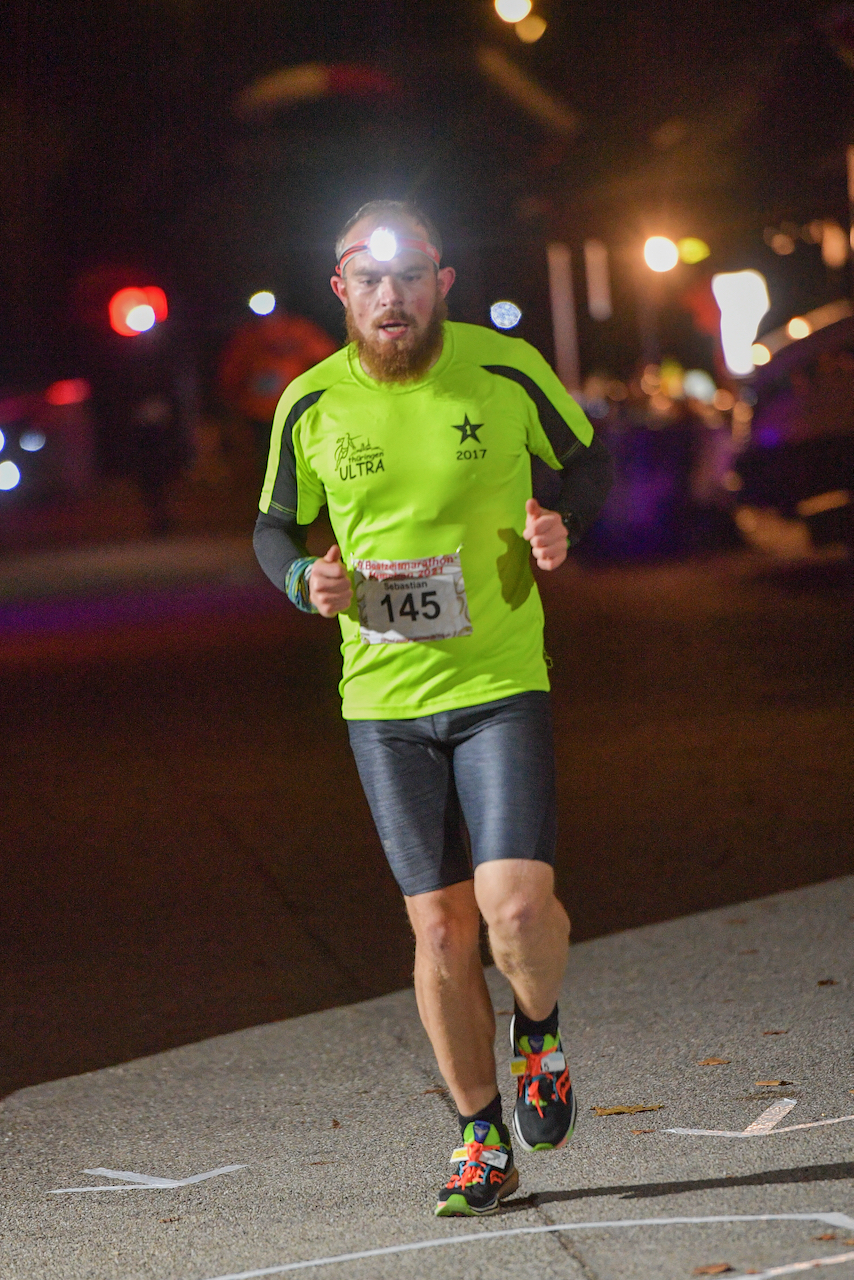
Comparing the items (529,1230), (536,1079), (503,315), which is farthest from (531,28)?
(529,1230)

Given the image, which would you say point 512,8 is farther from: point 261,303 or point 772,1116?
point 772,1116

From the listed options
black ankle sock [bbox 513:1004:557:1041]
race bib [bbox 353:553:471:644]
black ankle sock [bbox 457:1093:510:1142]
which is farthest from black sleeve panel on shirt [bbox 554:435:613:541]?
black ankle sock [bbox 457:1093:510:1142]

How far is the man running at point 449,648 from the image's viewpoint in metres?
3.89

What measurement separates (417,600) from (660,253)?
20599 mm

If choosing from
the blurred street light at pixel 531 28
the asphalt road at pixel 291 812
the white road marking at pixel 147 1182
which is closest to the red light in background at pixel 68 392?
the blurred street light at pixel 531 28

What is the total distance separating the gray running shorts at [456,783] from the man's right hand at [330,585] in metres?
0.31

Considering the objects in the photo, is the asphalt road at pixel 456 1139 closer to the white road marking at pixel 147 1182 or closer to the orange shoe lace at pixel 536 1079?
the white road marking at pixel 147 1182

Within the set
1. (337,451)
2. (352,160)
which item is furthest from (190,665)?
(352,160)

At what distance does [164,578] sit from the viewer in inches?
883

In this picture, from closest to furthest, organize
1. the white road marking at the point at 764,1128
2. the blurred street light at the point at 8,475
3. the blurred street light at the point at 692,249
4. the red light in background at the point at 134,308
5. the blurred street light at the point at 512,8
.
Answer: the white road marking at the point at 764,1128, the red light in background at the point at 134,308, the blurred street light at the point at 692,249, the blurred street light at the point at 512,8, the blurred street light at the point at 8,475

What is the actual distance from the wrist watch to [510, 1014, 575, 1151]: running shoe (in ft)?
3.76

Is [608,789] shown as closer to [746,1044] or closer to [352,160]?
[746,1044]

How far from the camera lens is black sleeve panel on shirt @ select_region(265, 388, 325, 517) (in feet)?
13.3

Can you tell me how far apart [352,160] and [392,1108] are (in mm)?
25724
